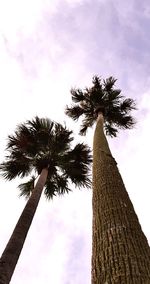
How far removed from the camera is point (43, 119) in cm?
1097

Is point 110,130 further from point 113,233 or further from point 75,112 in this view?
point 113,233

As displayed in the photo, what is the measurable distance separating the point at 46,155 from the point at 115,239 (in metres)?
8.08

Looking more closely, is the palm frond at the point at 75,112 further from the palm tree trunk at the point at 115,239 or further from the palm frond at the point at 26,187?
the palm tree trunk at the point at 115,239

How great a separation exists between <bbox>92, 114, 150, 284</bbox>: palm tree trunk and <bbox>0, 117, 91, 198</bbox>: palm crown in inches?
258

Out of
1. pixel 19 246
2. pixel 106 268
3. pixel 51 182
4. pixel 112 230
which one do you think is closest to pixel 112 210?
pixel 112 230

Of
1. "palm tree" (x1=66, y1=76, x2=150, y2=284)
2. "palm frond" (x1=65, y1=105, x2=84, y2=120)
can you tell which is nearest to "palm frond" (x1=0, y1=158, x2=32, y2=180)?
"palm frond" (x1=65, y1=105, x2=84, y2=120)

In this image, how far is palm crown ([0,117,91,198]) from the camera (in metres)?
10.7

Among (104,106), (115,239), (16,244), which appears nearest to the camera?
(115,239)

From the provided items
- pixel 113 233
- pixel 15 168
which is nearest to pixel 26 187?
pixel 15 168

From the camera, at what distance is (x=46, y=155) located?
427 inches

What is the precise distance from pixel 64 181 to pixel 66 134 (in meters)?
1.82

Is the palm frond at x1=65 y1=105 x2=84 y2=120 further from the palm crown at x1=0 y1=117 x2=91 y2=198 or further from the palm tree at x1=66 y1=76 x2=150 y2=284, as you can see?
the palm tree at x1=66 y1=76 x2=150 y2=284

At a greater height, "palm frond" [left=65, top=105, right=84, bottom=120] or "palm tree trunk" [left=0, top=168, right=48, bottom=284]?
"palm frond" [left=65, top=105, right=84, bottom=120]

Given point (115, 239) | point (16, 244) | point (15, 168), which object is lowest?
point (115, 239)
